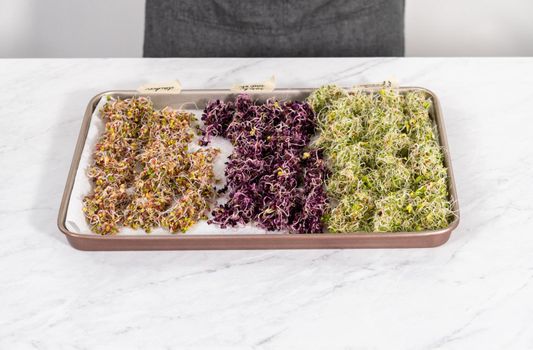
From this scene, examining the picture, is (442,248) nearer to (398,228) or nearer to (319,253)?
(398,228)

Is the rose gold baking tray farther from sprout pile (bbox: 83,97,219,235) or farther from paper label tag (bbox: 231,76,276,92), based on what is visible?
paper label tag (bbox: 231,76,276,92)

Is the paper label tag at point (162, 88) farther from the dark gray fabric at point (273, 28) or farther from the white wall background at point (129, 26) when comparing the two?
the white wall background at point (129, 26)

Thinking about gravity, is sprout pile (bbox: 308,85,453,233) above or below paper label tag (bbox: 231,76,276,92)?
below

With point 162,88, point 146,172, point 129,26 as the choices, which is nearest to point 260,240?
point 146,172

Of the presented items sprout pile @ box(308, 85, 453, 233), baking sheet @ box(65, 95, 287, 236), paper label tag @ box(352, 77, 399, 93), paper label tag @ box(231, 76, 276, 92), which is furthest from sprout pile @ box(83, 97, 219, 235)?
paper label tag @ box(352, 77, 399, 93)

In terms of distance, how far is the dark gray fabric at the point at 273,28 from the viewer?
1936 millimetres

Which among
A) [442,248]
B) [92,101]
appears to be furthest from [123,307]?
[442,248]

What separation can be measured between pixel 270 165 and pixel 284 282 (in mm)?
281

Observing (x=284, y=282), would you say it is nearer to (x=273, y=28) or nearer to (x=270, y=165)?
(x=270, y=165)

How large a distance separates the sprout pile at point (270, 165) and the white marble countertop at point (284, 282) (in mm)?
86

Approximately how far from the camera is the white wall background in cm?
301

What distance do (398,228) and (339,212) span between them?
0.43 ft

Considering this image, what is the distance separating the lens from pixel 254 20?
6.37 ft

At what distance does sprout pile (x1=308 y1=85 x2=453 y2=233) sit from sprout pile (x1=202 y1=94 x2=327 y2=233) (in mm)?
37
